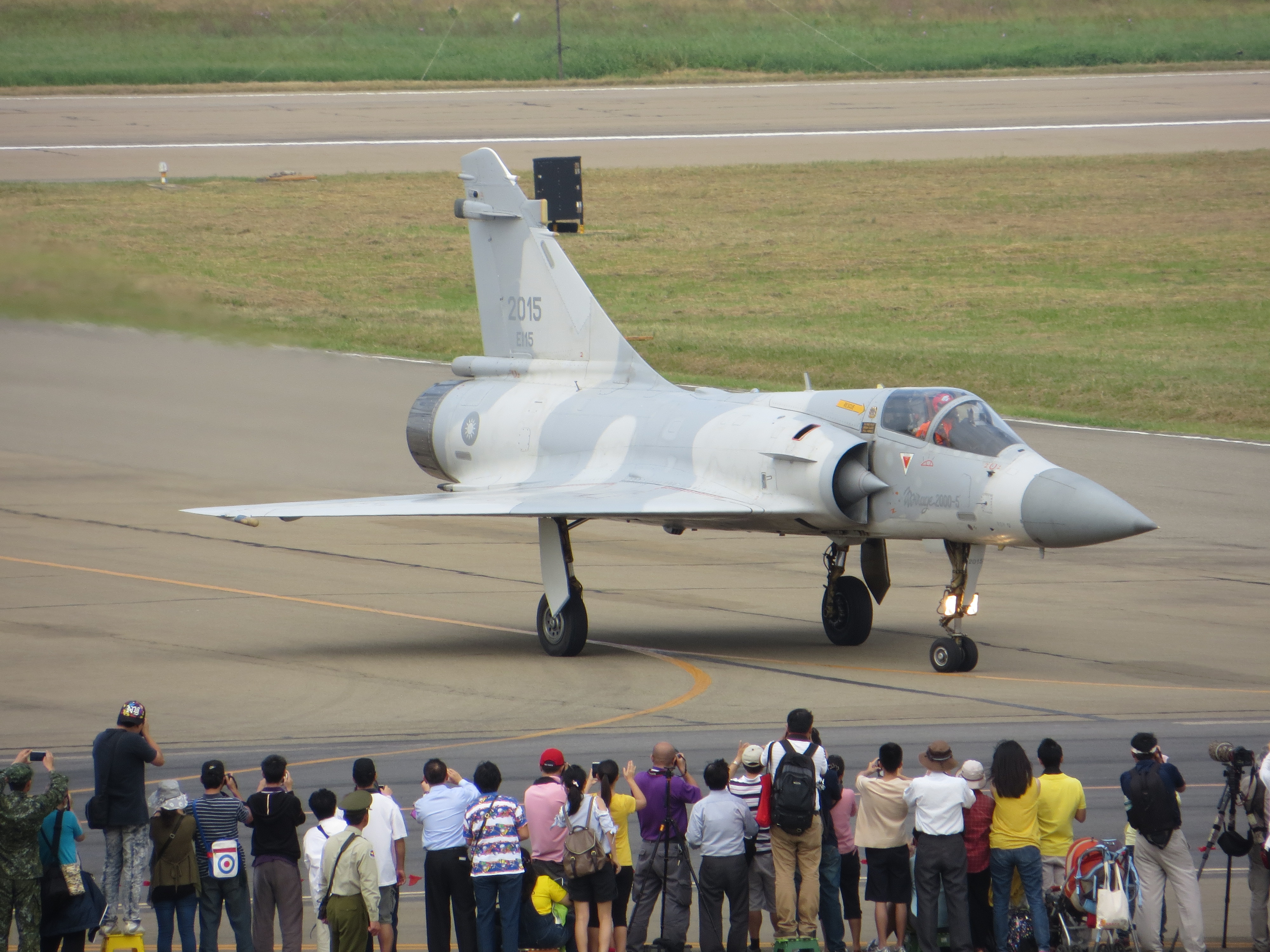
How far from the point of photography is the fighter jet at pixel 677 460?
752 inches

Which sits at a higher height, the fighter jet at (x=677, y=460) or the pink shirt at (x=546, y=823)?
the fighter jet at (x=677, y=460)

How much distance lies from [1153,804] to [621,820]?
11.7 feet

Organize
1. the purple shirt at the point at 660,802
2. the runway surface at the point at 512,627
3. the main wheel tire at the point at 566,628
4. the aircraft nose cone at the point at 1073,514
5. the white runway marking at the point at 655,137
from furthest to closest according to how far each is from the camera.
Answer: the white runway marking at the point at 655,137 → the main wheel tire at the point at 566,628 → the aircraft nose cone at the point at 1073,514 → the runway surface at the point at 512,627 → the purple shirt at the point at 660,802

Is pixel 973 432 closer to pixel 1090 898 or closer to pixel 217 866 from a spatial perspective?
pixel 1090 898

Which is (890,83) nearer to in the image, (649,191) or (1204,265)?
(649,191)

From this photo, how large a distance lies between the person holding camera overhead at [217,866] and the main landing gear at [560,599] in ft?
31.5

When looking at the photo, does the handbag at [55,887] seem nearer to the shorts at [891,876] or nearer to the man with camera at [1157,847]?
the shorts at [891,876]

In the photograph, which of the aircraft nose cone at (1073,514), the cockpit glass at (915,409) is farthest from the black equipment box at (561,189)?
the aircraft nose cone at (1073,514)

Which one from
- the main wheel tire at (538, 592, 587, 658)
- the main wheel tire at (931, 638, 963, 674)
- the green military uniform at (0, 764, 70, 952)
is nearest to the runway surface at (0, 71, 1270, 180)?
the main wheel tire at (538, 592, 587, 658)

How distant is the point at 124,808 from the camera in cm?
1162

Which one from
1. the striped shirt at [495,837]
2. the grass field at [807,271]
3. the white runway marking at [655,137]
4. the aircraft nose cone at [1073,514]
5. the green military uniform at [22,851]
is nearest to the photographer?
the green military uniform at [22,851]

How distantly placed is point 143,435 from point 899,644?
2090 centimetres

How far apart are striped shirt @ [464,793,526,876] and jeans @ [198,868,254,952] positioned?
5.25 feet

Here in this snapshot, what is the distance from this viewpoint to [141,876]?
1178 cm
